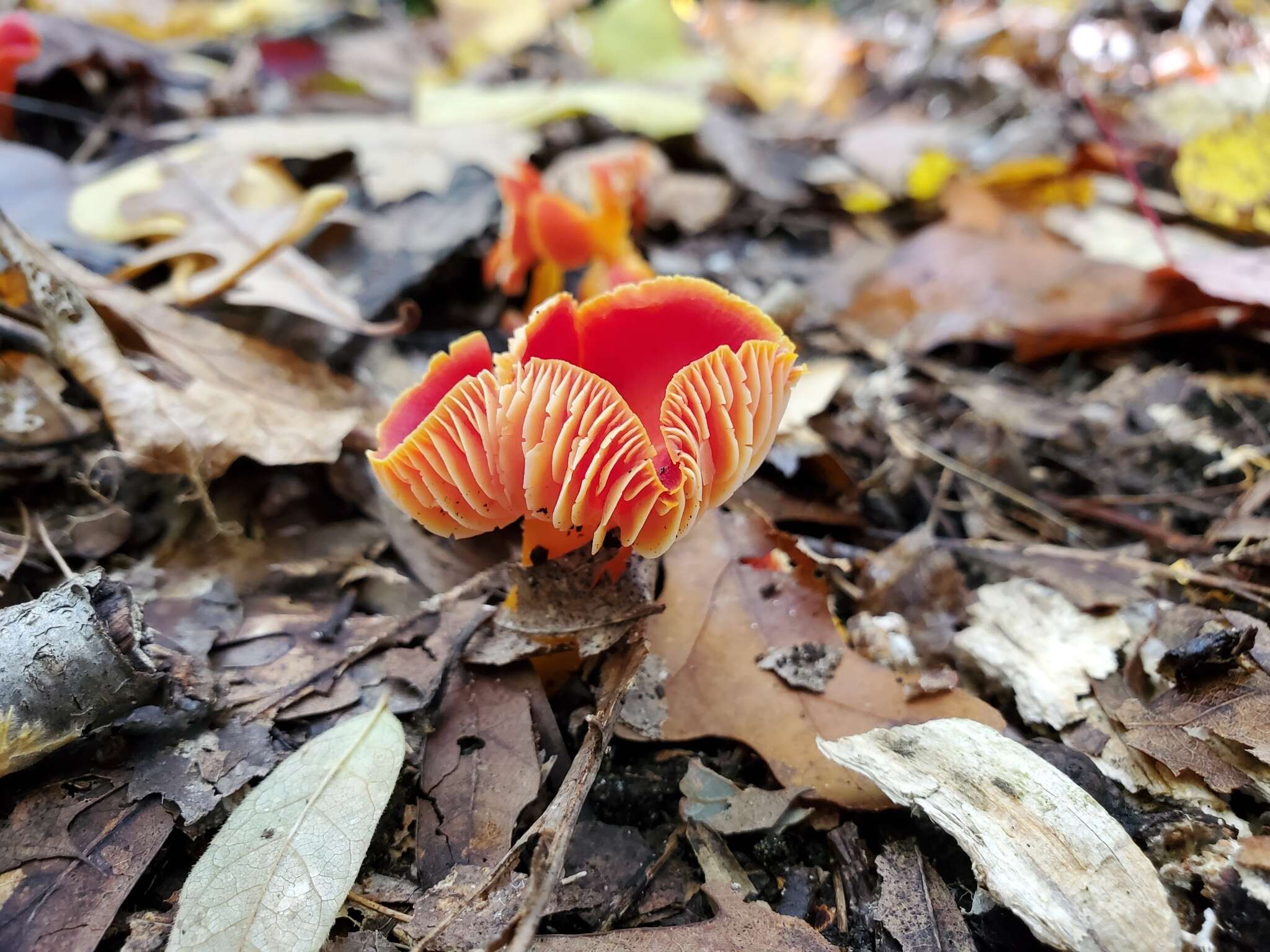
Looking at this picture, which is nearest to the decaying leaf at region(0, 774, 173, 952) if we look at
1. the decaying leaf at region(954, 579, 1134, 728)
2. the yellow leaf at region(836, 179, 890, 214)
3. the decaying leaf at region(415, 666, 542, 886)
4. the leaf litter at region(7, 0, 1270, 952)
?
the leaf litter at region(7, 0, 1270, 952)

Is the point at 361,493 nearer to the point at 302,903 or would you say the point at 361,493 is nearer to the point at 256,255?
the point at 256,255

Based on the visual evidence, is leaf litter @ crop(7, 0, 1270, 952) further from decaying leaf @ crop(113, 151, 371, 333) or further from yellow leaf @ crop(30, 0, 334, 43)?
yellow leaf @ crop(30, 0, 334, 43)

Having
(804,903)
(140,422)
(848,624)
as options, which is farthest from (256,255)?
(804,903)

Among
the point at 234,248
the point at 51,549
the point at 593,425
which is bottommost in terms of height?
the point at 51,549

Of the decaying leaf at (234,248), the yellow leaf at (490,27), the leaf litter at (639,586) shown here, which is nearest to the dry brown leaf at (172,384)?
the leaf litter at (639,586)

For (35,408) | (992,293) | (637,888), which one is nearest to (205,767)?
(637,888)

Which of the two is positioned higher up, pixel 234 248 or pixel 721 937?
pixel 234 248

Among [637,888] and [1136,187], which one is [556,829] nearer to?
[637,888]
